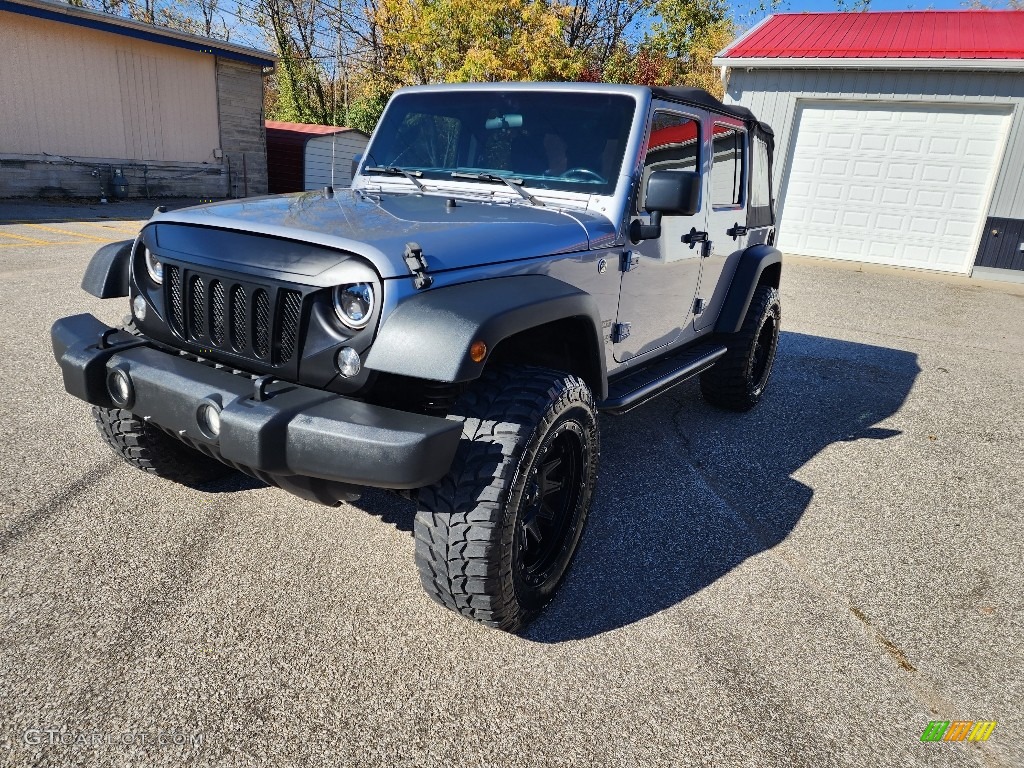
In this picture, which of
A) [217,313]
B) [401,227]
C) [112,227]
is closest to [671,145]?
[401,227]

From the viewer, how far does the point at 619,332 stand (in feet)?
10.2

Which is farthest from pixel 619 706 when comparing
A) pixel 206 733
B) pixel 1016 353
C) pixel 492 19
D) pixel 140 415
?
pixel 492 19

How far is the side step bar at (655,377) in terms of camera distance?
3014 mm

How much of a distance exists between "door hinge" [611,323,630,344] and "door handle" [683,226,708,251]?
2.33ft

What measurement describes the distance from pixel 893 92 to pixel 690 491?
11.1 meters

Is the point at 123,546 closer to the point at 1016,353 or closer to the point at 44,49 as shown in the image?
the point at 1016,353

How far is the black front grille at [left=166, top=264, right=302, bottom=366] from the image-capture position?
6.97 ft

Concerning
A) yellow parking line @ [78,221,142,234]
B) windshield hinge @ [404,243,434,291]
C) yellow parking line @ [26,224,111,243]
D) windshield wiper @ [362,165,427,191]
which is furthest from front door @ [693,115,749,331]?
yellow parking line @ [78,221,142,234]

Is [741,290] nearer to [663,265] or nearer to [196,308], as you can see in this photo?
[663,265]

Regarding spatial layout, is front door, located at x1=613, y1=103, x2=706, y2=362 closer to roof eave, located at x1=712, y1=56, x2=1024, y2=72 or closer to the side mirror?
the side mirror

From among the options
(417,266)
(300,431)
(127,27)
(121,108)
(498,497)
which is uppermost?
(127,27)

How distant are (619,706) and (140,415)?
1803 millimetres

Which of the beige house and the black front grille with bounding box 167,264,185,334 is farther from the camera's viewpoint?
the beige house

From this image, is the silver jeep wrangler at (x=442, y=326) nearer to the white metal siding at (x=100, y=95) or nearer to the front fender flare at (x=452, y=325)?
the front fender flare at (x=452, y=325)
